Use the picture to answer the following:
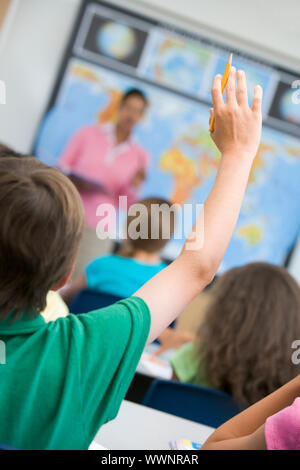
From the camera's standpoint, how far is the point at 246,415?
0.99 m

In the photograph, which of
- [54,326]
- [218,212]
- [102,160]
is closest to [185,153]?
[102,160]

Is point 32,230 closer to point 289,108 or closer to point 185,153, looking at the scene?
point 185,153

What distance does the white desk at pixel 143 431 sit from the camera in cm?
118

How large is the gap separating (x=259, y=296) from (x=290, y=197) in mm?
3370

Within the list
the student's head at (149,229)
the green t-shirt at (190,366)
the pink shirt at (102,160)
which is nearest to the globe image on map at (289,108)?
the pink shirt at (102,160)

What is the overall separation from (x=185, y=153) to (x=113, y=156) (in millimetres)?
629

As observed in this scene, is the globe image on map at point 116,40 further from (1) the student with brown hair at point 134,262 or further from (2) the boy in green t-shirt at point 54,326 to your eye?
(2) the boy in green t-shirt at point 54,326

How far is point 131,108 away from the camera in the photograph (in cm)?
476

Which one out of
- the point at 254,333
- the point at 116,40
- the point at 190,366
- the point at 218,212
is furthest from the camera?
the point at 116,40

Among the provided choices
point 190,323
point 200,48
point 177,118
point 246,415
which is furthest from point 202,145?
point 246,415

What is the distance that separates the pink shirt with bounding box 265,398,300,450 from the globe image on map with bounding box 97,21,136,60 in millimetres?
4342

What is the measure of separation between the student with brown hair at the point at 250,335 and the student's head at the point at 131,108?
310 centimetres

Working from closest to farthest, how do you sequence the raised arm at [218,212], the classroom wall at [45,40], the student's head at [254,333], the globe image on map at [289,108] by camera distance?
the raised arm at [218,212] < the student's head at [254,333] < the classroom wall at [45,40] < the globe image on map at [289,108]

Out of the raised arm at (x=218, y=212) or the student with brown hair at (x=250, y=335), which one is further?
the student with brown hair at (x=250, y=335)
